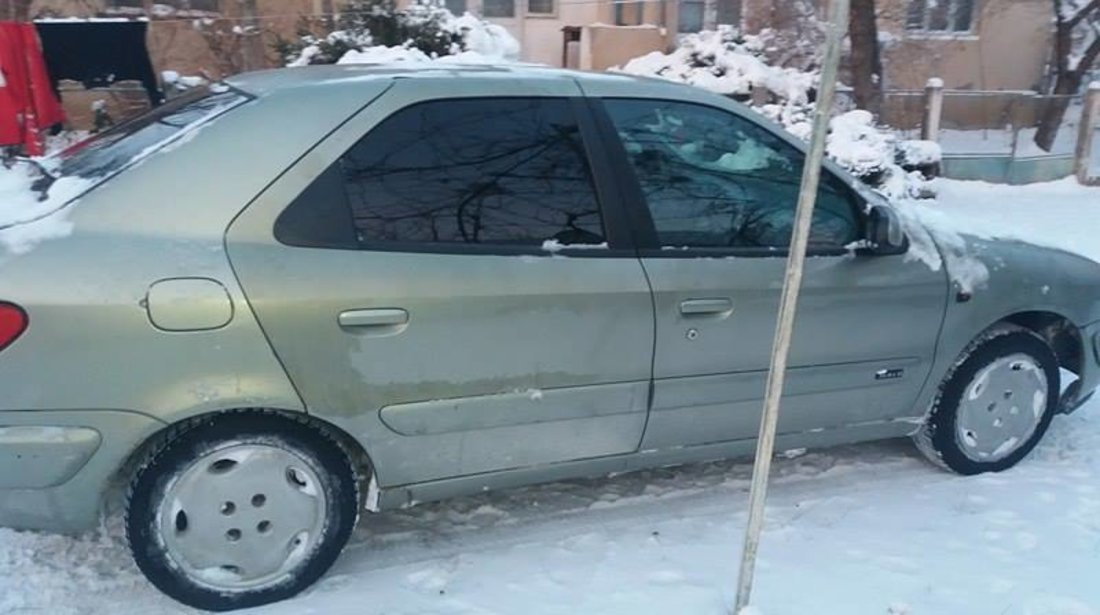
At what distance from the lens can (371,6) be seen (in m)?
8.94

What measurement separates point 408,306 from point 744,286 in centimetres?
124

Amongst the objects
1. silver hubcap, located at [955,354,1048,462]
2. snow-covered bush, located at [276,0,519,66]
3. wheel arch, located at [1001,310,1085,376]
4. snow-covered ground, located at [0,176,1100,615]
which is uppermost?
snow-covered bush, located at [276,0,519,66]

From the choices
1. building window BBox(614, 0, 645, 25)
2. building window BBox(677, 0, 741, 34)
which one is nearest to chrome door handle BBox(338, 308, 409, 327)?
building window BBox(614, 0, 645, 25)

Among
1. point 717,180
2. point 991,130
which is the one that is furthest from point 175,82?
point 991,130

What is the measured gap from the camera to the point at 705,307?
3504mm

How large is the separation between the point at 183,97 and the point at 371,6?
220 inches

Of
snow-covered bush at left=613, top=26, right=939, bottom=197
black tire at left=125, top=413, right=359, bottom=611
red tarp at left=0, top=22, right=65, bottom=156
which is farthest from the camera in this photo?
snow-covered bush at left=613, top=26, right=939, bottom=197

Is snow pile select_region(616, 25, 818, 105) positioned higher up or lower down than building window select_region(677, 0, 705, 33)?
lower down

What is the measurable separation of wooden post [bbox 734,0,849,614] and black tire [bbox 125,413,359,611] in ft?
4.24

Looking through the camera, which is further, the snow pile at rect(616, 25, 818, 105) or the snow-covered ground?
the snow pile at rect(616, 25, 818, 105)

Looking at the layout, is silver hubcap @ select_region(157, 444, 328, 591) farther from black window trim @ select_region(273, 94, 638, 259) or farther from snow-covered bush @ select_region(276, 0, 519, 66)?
snow-covered bush @ select_region(276, 0, 519, 66)

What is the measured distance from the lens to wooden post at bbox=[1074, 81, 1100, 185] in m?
11.5

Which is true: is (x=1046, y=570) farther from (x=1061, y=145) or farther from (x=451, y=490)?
(x=1061, y=145)

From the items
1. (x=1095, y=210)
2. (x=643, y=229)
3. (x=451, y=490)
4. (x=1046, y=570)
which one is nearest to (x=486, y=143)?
(x=643, y=229)
